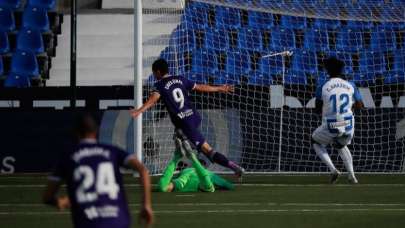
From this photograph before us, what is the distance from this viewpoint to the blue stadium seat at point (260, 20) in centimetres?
2726

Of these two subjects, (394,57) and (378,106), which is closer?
(378,106)

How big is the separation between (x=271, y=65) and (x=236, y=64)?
0.83 metres

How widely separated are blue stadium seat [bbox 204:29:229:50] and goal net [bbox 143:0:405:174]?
3cm

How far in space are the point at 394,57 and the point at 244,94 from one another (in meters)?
4.38

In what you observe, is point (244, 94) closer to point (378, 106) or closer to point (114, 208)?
point (378, 106)

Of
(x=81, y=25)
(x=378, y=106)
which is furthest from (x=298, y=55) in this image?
(x=81, y=25)

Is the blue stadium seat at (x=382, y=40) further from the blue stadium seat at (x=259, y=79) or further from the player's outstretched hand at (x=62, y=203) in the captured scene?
the player's outstretched hand at (x=62, y=203)

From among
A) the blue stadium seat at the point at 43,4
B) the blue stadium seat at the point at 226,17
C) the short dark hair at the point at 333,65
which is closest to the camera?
the short dark hair at the point at 333,65

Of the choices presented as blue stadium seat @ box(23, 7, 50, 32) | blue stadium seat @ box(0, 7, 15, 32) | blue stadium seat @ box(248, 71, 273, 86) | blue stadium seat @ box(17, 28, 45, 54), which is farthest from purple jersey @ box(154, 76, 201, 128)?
blue stadium seat @ box(0, 7, 15, 32)

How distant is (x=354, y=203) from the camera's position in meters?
Result: 13.7

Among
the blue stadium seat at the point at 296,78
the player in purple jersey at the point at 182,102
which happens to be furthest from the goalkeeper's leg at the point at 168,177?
the blue stadium seat at the point at 296,78

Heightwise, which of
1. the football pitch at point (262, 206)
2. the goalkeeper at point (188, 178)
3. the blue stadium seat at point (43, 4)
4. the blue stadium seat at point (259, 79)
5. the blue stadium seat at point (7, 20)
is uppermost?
the blue stadium seat at point (43, 4)

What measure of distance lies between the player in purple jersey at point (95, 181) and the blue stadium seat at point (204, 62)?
53.8 ft

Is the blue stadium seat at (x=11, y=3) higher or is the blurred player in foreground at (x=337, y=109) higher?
the blue stadium seat at (x=11, y=3)
